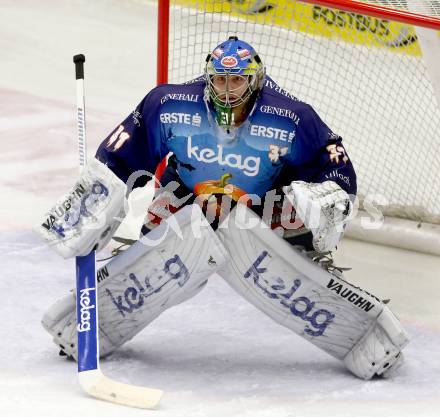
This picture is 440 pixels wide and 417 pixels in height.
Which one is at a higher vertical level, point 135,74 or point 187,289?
point 187,289

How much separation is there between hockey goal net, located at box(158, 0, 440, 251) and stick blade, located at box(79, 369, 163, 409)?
5.28 feet

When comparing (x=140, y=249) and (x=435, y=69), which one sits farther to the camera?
(x=435, y=69)

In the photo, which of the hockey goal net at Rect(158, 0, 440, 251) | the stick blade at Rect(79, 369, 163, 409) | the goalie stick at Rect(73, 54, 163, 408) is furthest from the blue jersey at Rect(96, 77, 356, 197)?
the hockey goal net at Rect(158, 0, 440, 251)

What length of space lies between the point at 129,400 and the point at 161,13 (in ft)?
5.86

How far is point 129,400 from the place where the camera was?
11.5 feet

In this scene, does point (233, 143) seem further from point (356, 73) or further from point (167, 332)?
point (356, 73)

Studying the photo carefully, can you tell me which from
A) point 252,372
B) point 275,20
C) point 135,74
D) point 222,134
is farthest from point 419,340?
point 135,74

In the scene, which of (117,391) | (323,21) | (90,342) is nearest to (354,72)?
(323,21)

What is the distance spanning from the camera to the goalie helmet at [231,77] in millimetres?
3746

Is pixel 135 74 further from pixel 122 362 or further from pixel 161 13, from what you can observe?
pixel 122 362

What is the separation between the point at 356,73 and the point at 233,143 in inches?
62.3

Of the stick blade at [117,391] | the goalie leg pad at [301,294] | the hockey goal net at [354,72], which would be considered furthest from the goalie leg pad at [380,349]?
the hockey goal net at [354,72]

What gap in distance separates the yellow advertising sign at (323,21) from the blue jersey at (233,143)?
107 centimetres

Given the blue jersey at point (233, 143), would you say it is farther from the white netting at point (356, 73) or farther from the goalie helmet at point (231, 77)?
the white netting at point (356, 73)
